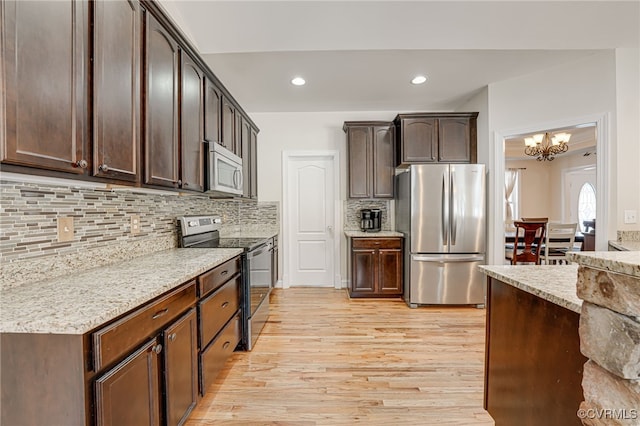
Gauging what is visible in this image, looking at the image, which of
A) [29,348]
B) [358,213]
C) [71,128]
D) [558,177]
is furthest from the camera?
[558,177]

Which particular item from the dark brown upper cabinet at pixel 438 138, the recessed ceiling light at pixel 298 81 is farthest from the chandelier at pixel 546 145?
the recessed ceiling light at pixel 298 81

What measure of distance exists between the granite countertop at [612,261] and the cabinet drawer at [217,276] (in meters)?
1.69

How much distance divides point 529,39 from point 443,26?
77 cm

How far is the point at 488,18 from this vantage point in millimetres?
2086

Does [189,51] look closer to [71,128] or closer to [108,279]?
[71,128]

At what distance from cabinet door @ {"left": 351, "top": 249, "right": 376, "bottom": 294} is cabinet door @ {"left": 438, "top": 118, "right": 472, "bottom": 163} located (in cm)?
162

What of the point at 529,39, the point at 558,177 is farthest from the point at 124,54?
the point at 558,177

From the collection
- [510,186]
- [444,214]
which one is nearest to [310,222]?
[444,214]

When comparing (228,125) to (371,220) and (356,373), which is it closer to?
(371,220)

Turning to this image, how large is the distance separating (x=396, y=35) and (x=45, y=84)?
87.0 inches

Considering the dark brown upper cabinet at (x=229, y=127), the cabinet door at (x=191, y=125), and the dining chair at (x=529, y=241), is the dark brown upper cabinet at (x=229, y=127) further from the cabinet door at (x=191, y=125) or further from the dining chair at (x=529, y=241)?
the dining chair at (x=529, y=241)

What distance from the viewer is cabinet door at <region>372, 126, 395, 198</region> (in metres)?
3.89

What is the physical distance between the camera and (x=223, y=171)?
2.44 metres

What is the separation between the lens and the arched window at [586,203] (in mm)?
6105
